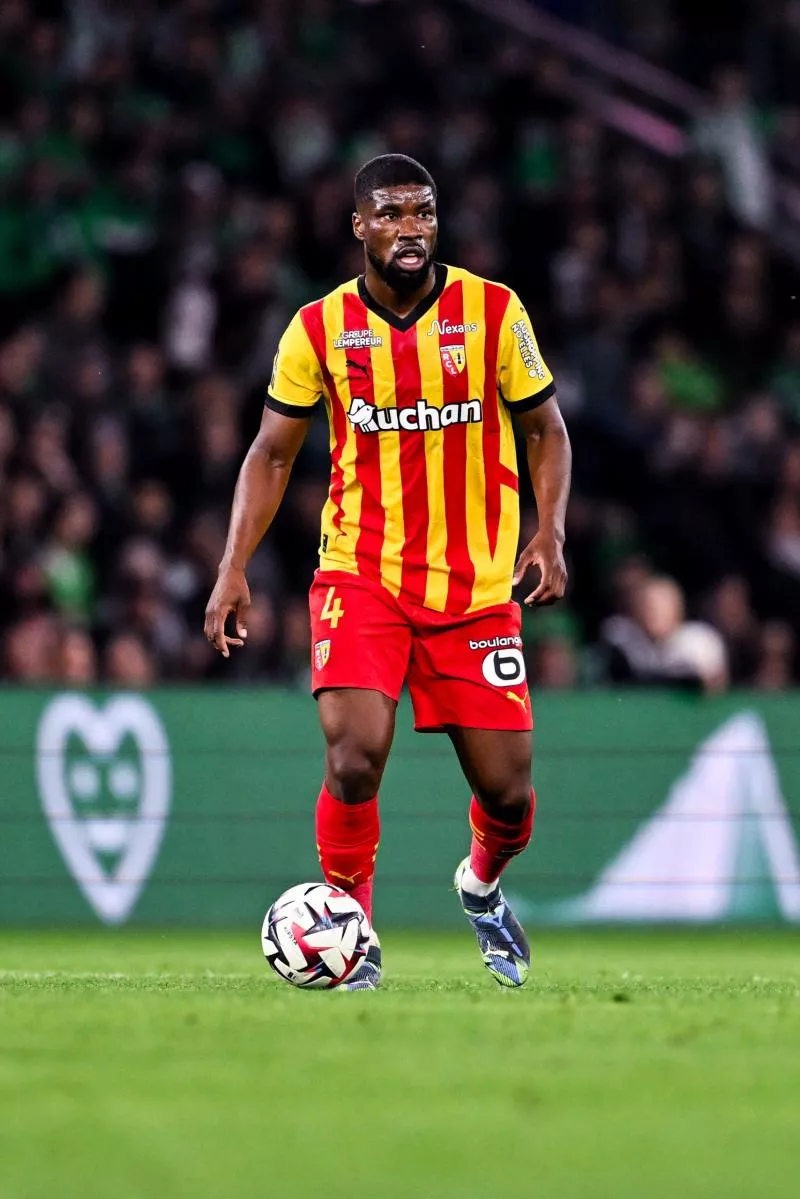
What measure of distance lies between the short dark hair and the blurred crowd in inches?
210

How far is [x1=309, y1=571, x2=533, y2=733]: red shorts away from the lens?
699 cm

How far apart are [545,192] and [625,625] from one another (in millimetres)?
4397

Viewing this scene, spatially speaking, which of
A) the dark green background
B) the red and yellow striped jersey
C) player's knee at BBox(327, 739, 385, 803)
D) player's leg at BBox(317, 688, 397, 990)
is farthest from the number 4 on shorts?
the dark green background

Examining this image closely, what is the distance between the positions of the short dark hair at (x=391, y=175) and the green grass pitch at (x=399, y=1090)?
2302 millimetres

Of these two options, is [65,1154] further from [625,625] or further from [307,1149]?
[625,625]

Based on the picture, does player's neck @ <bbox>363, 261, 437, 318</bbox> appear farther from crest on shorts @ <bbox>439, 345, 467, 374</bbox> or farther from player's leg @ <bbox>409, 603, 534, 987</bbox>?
player's leg @ <bbox>409, 603, 534, 987</bbox>

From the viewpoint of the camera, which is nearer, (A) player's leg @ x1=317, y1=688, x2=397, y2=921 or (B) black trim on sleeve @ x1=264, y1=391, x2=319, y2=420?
(A) player's leg @ x1=317, y1=688, x2=397, y2=921

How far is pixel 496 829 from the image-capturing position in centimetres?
733

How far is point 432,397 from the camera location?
23.4ft

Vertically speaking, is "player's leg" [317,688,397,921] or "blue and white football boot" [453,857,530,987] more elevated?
"player's leg" [317,688,397,921]

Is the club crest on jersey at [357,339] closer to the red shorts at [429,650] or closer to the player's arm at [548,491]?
the player's arm at [548,491]

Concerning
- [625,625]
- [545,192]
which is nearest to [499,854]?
[625,625]

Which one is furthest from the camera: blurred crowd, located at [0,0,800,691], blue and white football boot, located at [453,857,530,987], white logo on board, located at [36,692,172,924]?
blurred crowd, located at [0,0,800,691]

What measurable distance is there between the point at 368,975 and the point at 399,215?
86.0 inches
